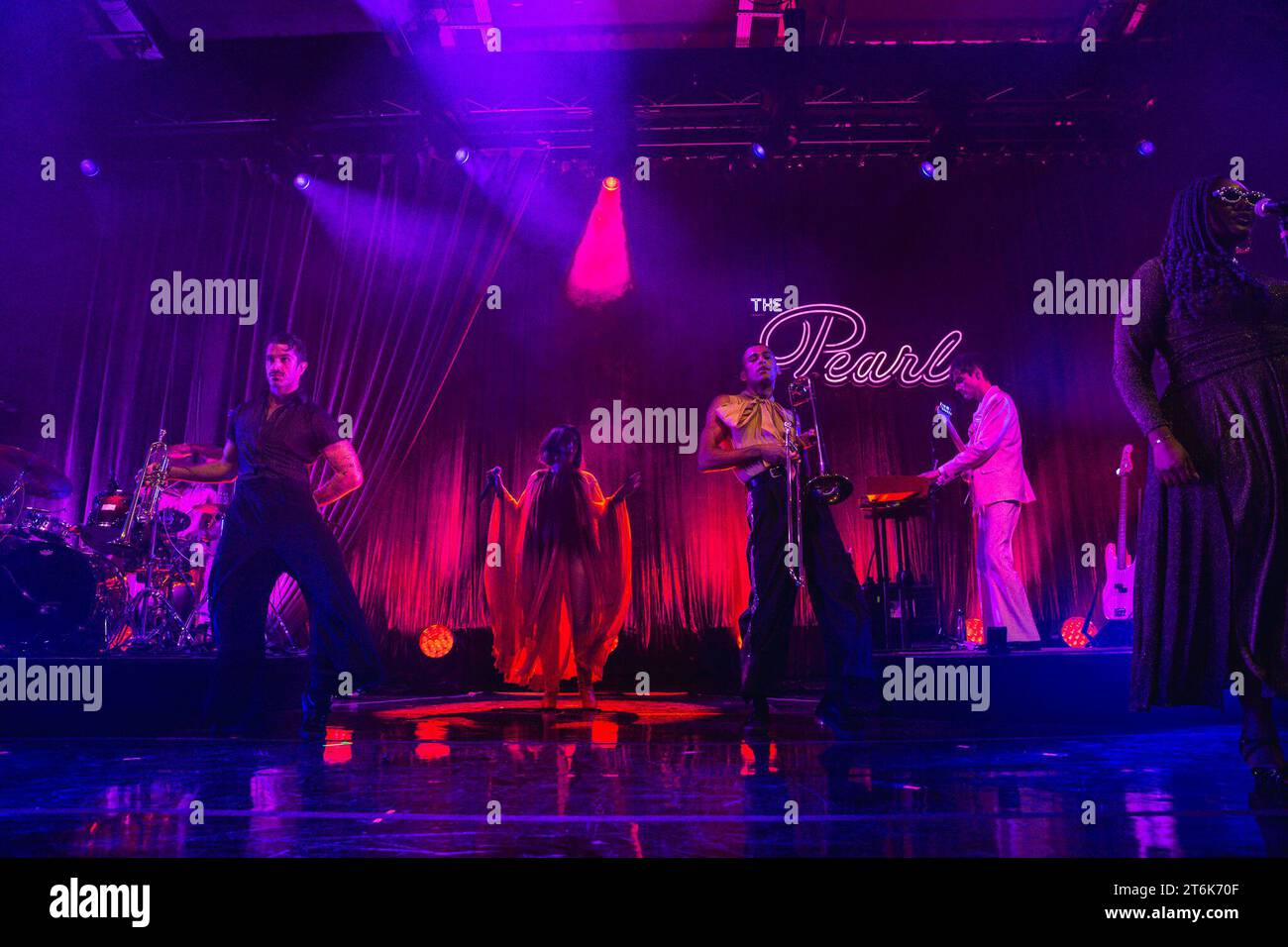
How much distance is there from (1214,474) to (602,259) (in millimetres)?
8274

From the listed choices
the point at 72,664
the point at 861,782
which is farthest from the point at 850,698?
the point at 72,664

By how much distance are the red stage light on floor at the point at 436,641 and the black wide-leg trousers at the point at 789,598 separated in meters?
5.44

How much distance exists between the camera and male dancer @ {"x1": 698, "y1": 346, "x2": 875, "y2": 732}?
512 centimetres

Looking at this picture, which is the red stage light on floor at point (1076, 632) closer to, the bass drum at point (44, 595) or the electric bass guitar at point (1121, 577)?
the electric bass guitar at point (1121, 577)

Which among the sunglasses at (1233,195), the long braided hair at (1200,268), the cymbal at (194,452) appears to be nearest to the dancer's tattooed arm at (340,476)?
the cymbal at (194,452)

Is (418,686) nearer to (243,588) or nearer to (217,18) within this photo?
(243,588)

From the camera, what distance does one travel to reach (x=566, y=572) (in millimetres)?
7496

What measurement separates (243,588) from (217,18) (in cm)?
698

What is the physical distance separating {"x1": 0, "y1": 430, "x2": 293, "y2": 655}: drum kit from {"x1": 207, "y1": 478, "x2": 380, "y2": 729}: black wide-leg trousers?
233 cm

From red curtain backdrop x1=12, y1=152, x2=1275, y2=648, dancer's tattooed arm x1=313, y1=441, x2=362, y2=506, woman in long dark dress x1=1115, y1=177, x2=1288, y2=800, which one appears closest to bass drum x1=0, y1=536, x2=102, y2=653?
red curtain backdrop x1=12, y1=152, x2=1275, y2=648

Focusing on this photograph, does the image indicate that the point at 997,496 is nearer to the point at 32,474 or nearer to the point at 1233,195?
the point at 1233,195

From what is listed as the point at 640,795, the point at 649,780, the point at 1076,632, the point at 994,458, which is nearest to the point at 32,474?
the point at 649,780

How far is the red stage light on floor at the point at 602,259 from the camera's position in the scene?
10859 millimetres

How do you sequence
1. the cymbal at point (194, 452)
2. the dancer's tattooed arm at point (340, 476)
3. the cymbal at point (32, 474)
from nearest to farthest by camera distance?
the dancer's tattooed arm at point (340, 476)
the cymbal at point (32, 474)
the cymbal at point (194, 452)
